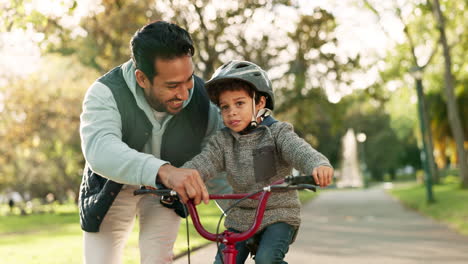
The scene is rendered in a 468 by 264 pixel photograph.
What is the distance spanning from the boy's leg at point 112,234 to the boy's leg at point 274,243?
2.70ft

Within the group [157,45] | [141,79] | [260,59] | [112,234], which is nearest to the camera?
[157,45]

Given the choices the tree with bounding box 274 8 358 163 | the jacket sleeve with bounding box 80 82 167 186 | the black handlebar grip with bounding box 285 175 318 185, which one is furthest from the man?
the tree with bounding box 274 8 358 163

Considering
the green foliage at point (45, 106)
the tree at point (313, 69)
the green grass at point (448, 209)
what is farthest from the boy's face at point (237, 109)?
the green foliage at point (45, 106)

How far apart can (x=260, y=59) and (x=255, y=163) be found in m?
17.3

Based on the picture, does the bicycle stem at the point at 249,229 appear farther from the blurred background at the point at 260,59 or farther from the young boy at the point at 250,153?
the blurred background at the point at 260,59

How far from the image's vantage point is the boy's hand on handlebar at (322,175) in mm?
2697

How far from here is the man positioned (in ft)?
9.23

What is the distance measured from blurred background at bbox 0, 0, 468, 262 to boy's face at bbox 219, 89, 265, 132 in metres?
5.51

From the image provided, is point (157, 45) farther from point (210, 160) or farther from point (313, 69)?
point (313, 69)

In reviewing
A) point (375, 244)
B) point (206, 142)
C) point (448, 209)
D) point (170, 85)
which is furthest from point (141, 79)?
point (448, 209)

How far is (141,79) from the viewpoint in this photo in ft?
10.5

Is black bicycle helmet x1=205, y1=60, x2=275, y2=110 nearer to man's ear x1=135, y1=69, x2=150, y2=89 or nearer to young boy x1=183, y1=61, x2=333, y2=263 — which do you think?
young boy x1=183, y1=61, x2=333, y2=263

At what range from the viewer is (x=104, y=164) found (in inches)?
110

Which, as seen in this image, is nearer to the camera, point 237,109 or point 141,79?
point 141,79
